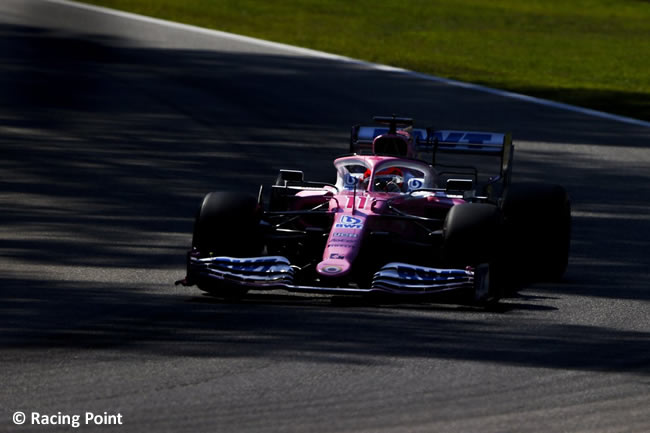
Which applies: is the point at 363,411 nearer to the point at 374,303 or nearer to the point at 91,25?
the point at 374,303

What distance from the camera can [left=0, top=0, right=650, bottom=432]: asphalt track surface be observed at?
281 inches

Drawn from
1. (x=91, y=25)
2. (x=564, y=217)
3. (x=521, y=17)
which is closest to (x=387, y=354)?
(x=564, y=217)

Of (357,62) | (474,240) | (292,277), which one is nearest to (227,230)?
(292,277)

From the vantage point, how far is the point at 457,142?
39.7ft

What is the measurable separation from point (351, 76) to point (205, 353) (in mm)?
16643

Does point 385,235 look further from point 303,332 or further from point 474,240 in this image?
point 303,332

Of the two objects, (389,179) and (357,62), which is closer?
(389,179)

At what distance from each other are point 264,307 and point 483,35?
84.4ft

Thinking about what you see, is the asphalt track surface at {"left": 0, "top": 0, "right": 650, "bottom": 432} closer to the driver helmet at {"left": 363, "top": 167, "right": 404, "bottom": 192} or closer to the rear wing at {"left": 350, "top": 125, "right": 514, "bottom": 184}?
the rear wing at {"left": 350, "top": 125, "right": 514, "bottom": 184}

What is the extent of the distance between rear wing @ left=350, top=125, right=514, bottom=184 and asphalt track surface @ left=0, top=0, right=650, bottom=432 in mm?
1174

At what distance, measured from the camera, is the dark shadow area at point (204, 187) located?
858 centimetres

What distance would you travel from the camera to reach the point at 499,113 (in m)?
21.3

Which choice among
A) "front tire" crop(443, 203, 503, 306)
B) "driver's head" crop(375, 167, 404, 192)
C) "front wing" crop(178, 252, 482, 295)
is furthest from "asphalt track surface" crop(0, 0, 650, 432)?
"driver's head" crop(375, 167, 404, 192)

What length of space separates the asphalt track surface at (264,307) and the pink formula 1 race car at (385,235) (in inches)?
8.4
